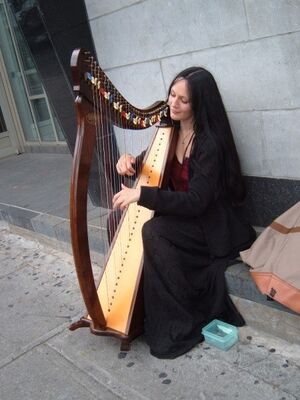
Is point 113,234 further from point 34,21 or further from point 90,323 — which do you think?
point 34,21

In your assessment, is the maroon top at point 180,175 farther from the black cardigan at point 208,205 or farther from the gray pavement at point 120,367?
the gray pavement at point 120,367

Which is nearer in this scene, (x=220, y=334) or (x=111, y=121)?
(x=111, y=121)

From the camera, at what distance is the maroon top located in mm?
2506

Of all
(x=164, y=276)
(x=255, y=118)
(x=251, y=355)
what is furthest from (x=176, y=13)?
(x=251, y=355)

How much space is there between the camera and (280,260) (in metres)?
2.06

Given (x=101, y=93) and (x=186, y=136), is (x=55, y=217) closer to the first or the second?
(x=186, y=136)

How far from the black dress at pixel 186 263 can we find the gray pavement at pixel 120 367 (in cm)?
11

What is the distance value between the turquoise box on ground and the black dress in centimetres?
3

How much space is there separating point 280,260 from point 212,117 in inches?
30.3

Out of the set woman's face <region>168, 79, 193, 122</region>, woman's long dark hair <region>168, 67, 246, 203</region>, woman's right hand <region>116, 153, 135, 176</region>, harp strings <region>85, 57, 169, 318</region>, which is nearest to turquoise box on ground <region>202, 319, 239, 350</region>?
harp strings <region>85, 57, 169, 318</region>

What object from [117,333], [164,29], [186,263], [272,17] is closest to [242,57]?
[272,17]

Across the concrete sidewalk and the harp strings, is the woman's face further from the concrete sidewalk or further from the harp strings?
the concrete sidewalk

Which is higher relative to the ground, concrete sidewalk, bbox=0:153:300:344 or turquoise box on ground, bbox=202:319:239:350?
concrete sidewalk, bbox=0:153:300:344

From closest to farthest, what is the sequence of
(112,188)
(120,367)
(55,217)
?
(120,367) → (112,188) → (55,217)
